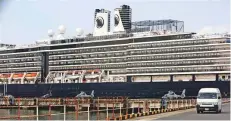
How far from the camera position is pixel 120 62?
61.2 meters

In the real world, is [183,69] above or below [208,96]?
above

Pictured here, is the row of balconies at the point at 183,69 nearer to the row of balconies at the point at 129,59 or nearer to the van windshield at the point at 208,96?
the row of balconies at the point at 129,59

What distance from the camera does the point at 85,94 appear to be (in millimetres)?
59312

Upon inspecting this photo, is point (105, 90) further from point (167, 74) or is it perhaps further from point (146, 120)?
point (146, 120)

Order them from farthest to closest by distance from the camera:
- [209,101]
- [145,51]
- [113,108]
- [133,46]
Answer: [133,46], [145,51], [209,101], [113,108]

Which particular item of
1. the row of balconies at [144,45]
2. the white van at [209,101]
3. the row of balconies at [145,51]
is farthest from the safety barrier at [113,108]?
the row of balconies at [144,45]

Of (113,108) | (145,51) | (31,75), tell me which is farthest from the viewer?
(31,75)

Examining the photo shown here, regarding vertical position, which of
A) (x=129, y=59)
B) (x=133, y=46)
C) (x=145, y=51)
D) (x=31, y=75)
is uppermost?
(x=133, y=46)

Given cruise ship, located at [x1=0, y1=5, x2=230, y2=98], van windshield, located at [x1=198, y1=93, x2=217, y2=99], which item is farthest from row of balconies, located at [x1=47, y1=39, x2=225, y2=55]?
van windshield, located at [x1=198, y1=93, x2=217, y2=99]

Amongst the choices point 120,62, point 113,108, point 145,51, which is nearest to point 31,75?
point 120,62

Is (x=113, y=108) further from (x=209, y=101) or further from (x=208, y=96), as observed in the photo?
(x=208, y=96)

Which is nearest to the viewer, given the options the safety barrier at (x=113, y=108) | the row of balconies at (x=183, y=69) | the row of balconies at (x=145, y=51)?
the safety barrier at (x=113, y=108)

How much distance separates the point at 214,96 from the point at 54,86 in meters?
42.8

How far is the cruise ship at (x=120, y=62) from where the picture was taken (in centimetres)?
5409
